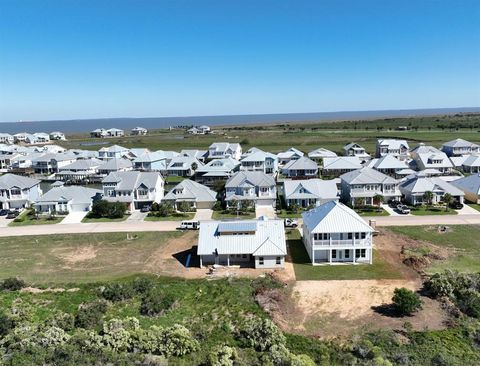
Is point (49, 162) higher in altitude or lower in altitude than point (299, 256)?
higher

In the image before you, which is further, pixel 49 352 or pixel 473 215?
pixel 473 215

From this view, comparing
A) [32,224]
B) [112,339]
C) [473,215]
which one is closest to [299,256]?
[112,339]

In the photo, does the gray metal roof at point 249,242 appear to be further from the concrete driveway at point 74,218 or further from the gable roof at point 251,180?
the concrete driveway at point 74,218

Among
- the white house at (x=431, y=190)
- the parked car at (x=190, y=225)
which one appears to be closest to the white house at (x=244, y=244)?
the parked car at (x=190, y=225)

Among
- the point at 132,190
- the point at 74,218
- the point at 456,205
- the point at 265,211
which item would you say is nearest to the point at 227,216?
the point at 265,211

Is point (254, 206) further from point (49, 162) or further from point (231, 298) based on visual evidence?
point (49, 162)

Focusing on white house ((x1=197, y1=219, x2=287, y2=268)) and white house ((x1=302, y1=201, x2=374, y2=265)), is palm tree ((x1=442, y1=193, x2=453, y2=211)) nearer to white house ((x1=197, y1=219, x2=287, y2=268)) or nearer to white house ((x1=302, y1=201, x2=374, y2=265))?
white house ((x1=302, y1=201, x2=374, y2=265))
